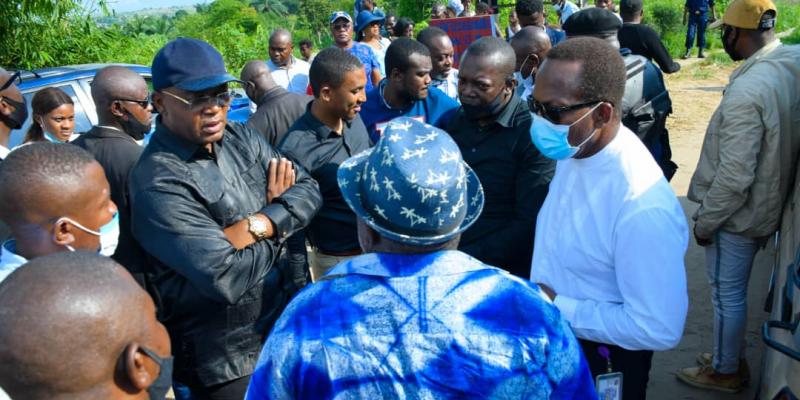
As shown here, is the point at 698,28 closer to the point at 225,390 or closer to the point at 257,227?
the point at 257,227

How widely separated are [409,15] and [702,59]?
7.54m

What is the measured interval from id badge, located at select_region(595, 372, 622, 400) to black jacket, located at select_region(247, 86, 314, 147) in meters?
3.11

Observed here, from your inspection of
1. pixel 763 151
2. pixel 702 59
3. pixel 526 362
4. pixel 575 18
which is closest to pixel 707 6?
pixel 702 59

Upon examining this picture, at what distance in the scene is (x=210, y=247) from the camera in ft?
7.63

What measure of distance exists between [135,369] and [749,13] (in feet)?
11.7

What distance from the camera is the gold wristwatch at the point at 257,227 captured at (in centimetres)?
253

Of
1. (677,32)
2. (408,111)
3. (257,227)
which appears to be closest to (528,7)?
(408,111)

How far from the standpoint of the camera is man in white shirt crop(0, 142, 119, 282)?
217 centimetres

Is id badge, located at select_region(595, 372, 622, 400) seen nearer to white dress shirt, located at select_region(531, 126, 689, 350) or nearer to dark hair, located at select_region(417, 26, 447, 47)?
white dress shirt, located at select_region(531, 126, 689, 350)

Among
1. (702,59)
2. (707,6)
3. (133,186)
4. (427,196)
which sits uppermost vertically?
(427,196)

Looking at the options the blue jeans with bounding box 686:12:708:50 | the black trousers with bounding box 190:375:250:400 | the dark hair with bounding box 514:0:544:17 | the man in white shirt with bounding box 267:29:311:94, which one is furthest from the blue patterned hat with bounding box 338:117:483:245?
the blue jeans with bounding box 686:12:708:50

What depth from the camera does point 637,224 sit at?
2107mm

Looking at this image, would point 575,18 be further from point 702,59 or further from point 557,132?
point 702,59

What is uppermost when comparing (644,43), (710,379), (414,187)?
(414,187)
